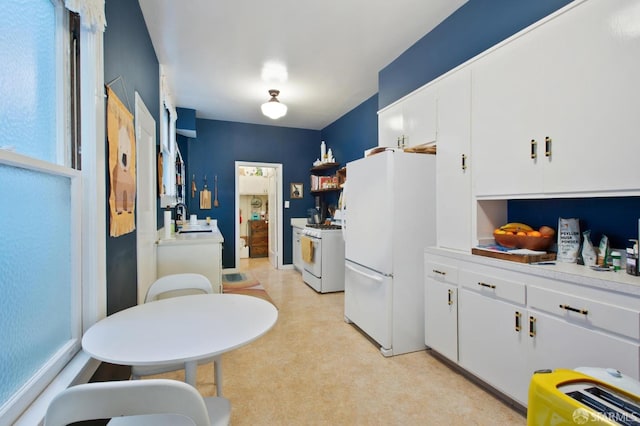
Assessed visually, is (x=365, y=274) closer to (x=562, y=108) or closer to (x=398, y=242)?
(x=398, y=242)

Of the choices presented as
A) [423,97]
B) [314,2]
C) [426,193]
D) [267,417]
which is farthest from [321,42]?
[267,417]

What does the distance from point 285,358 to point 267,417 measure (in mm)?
678

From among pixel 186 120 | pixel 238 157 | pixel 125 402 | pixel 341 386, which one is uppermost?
pixel 186 120

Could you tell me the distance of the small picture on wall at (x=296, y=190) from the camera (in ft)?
19.2

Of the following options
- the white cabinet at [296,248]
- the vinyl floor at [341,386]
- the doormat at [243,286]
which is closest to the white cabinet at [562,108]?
the vinyl floor at [341,386]

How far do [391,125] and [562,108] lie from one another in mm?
1592

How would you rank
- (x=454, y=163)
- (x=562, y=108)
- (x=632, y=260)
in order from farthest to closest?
1. (x=454, y=163)
2. (x=562, y=108)
3. (x=632, y=260)

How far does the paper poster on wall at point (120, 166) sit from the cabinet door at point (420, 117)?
222 cm

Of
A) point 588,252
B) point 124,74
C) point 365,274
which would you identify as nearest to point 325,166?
point 365,274

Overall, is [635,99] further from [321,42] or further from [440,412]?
[321,42]

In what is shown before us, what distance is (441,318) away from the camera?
2.25 metres

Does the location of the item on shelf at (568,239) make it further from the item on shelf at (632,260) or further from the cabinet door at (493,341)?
the cabinet door at (493,341)

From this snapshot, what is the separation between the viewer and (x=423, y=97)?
2.58 metres

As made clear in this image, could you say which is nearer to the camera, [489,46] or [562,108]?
[562,108]
